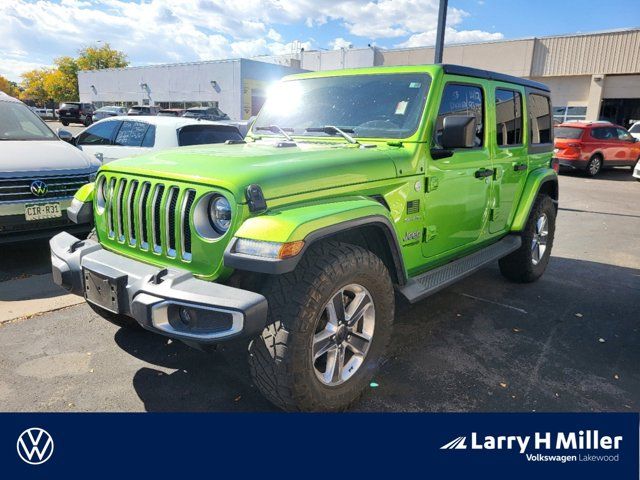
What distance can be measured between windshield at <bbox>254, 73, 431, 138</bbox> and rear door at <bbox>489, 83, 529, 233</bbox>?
1.14m

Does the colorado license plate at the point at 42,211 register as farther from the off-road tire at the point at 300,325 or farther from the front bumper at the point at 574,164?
the front bumper at the point at 574,164

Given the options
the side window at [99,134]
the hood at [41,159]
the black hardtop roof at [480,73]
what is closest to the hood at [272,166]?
the black hardtop roof at [480,73]

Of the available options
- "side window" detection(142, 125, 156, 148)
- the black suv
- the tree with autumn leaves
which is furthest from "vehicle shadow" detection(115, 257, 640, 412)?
the tree with autumn leaves

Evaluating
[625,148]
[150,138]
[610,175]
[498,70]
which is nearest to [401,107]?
[150,138]

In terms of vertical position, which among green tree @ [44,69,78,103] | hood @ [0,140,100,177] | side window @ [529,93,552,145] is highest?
green tree @ [44,69,78,103]

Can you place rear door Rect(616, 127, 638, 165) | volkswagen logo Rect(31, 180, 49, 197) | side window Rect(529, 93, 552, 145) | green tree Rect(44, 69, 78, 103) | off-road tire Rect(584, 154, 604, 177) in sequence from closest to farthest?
side window Rect(529, 93, 552, 145) < volkswagen logo Rect(31, 180, 49, 197) < off-road tire Rect(584, 154, 604, 177) < rear door Rect(616, 127, 638, 165) < green tree Rect(44, 69, 78, 103)

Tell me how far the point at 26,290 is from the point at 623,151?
17.7 metres

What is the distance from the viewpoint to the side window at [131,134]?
7.08 metres

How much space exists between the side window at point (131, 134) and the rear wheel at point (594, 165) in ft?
45.2

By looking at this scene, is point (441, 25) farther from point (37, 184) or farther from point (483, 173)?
point (37, 184)

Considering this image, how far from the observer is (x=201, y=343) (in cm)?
223

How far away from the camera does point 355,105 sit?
364 centimetres

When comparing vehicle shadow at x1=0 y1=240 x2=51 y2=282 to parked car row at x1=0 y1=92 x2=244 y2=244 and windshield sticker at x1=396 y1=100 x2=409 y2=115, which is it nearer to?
parked car row at x1=0 y1=92 x2=244 y2=244

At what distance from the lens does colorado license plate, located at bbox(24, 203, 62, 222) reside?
4980 mm
